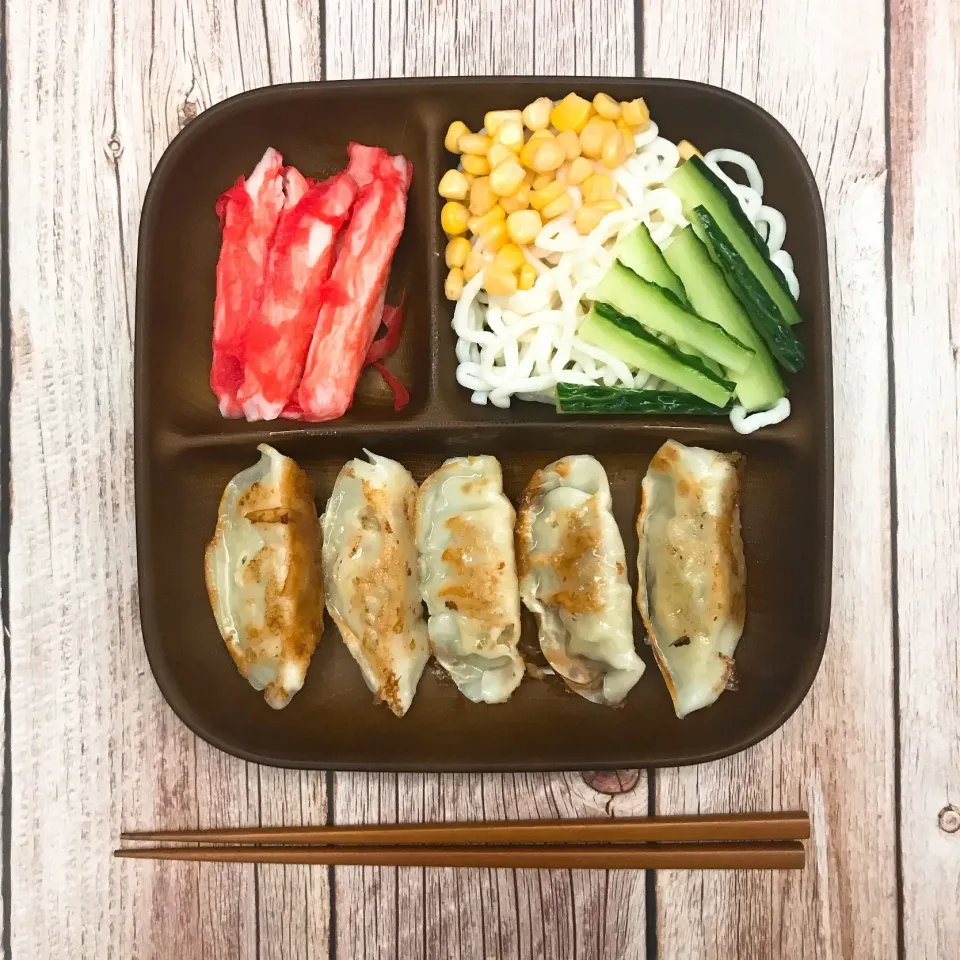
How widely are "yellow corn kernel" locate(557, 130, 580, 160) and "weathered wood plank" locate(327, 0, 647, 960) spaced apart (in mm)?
408

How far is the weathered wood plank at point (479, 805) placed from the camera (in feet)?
8.36

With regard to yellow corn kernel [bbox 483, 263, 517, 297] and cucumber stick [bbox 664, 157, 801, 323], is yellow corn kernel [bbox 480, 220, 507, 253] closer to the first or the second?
yellow corn kernel [bbox 483, 263, 517, 297]

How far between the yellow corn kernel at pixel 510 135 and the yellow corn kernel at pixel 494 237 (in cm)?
23

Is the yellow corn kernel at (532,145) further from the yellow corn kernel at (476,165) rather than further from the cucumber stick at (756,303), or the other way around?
the cucumber stick at (756,303)

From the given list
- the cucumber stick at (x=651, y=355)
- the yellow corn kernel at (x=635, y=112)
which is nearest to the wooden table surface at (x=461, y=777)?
the yellow corn kernel at (x=635, y=112)

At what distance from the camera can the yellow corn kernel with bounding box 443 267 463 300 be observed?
7.88ft

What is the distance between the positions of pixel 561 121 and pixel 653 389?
89 centimetres

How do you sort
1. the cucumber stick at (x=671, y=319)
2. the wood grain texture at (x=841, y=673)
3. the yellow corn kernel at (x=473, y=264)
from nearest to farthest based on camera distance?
the cucumber stick at (x=671, y=319)
the yellow corn kernel at (x=473, y=264)
the wood grain texture at (x=841, y=673)

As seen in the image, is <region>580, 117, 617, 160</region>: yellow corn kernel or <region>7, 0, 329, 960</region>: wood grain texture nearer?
<region>580, 117, 617, 160</region>: yellow corn kernel

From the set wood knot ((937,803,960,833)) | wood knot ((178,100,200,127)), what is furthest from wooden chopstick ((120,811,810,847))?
wood knot ((178,100,200,127))

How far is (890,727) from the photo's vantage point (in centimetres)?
255

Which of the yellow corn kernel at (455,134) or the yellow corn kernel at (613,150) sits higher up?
the yellow corn kernel at (455,134)

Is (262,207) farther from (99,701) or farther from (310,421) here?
(99,701)

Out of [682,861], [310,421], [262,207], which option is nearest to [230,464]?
[310,421]
